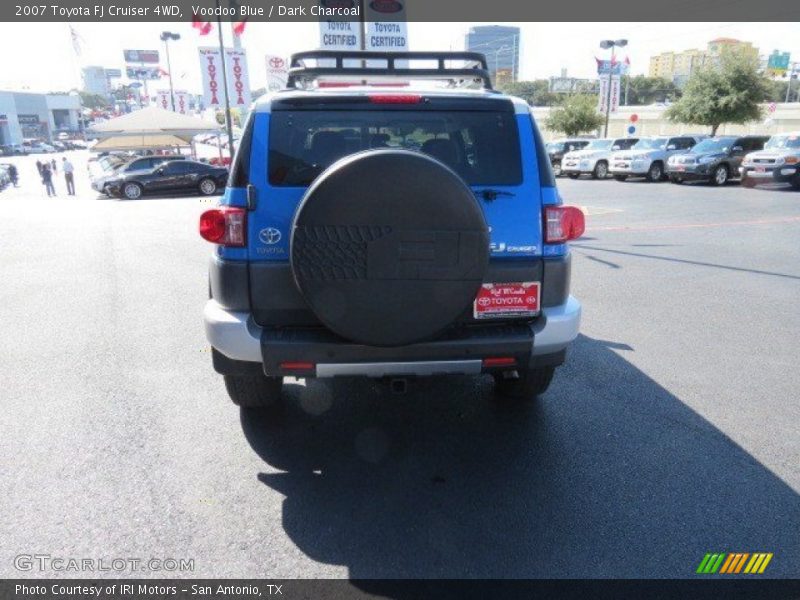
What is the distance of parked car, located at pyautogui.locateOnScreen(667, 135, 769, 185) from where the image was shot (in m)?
21.0

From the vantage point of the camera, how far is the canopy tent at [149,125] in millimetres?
31641

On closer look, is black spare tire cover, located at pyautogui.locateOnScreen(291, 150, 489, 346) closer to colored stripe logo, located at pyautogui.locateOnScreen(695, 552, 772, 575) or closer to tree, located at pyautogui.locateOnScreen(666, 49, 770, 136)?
colored stripe logo, located at pyautogui.locateOnScreen(695, 552, 772, 575)

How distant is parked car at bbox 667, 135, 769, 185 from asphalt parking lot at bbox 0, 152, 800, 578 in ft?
54.2

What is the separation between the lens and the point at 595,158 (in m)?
25.5

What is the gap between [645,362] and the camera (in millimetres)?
4875

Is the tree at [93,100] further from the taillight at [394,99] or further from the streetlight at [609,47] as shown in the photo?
the taillight at [394,99]

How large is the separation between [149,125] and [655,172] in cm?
2525

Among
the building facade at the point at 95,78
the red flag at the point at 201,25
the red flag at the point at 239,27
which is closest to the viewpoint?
the red flag at the point at 239,27

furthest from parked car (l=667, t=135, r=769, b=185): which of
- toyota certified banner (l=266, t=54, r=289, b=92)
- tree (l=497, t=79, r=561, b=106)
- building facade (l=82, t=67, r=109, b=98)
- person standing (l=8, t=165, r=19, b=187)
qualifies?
building facade (l=82, t=67, r=109, b=98)

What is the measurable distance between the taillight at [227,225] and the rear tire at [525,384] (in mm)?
1830

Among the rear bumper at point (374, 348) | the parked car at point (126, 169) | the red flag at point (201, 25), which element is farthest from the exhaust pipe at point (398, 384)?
the parked car at point (126, 169)

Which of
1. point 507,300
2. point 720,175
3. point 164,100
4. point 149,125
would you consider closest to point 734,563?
point 507,300

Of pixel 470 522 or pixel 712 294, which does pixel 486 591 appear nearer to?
pixel 470 522

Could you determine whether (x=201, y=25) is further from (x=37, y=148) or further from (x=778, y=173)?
(x=37, y=148)
